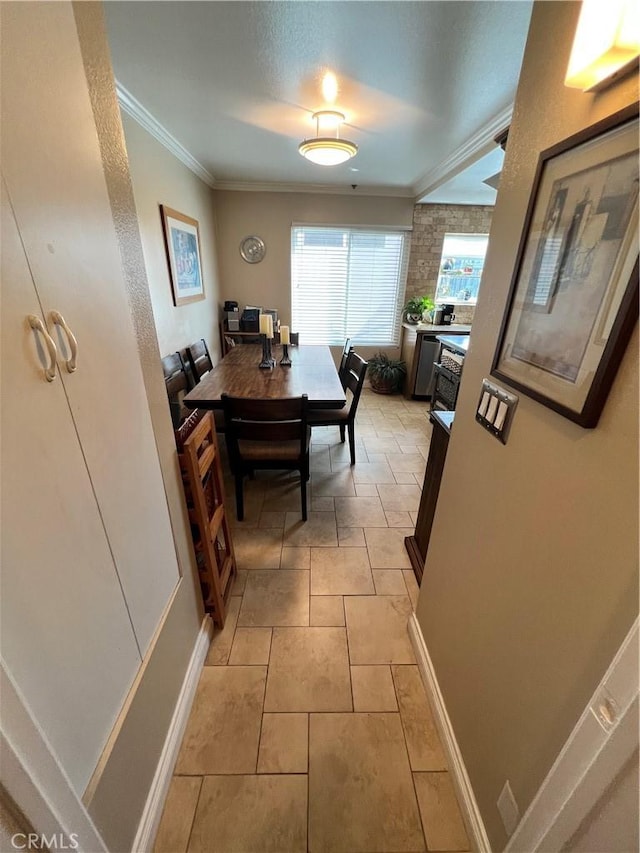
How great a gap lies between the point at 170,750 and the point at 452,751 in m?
0.94

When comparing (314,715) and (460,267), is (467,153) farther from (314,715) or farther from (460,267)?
(314,715)

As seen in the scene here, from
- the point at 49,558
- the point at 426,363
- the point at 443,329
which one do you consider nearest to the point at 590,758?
the point at 49,558

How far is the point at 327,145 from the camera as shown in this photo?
2.31 meters

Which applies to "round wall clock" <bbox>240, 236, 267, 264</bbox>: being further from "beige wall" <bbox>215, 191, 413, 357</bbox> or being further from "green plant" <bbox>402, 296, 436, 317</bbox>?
"green plant" <bbox>402, 296, 436, 317</bbox>

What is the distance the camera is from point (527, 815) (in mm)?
720

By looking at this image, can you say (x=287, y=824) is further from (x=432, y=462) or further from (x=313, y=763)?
(x=432, y=462)

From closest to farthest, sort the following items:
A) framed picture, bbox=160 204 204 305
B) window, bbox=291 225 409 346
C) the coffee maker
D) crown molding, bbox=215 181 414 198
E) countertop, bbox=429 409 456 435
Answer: countertop, bbox=429 409 456 435 < framed picture, bbox=160 204 204 305 < crown molding, bbox=215 181 414 198 < the coffee maker < window, bbox=291 225 409 346

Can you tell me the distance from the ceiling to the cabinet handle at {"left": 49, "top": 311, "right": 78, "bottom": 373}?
177cm

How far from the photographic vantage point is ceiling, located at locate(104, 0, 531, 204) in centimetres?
147

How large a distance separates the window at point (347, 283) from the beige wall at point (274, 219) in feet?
0.41

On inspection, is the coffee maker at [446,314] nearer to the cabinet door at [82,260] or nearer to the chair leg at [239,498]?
the chair leg at [239,498]

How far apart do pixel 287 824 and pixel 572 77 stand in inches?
77.4

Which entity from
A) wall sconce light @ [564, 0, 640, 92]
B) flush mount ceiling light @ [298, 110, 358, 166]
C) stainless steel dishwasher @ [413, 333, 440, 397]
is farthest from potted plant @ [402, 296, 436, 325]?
wall sconce light @ [564, 0, 640, 92]

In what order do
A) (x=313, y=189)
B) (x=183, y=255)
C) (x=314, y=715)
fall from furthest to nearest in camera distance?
(x=313, y=189) → (x=183, y=255) → (x=314, y=715)
